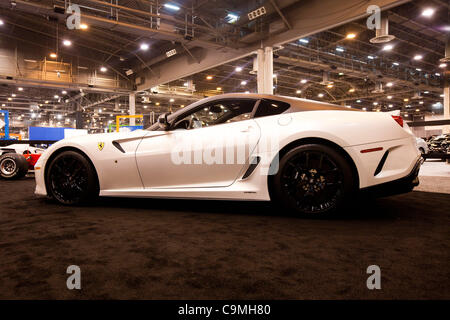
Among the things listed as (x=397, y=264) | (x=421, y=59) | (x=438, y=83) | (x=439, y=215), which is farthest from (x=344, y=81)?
(x=397, y=264)

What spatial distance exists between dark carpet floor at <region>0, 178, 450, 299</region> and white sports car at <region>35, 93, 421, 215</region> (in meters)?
0.25

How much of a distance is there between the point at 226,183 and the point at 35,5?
831 cm

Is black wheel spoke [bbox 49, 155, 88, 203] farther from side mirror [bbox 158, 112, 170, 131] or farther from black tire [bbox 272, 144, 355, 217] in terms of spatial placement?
black tire [bbox 272, 144, 355, 217]

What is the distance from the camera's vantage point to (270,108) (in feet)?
8.38

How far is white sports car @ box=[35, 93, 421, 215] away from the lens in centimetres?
218

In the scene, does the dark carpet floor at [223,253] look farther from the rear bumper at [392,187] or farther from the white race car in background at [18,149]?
the white race car in background at [18,149]

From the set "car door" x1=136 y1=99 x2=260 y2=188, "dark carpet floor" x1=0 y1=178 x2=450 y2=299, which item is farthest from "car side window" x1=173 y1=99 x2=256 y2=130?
"dark carpet floor" x1=0 y1=178 x2=450 y2=299

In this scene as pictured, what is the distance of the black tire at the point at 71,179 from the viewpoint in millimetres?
2869

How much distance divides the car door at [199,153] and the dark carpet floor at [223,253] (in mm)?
334

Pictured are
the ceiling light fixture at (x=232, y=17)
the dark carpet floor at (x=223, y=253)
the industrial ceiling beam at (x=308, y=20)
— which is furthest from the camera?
the ceiling light fixture at (x=232, y=17)

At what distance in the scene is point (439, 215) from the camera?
243cm

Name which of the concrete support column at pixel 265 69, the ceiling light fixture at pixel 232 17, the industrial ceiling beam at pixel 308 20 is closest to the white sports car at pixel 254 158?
the industrial ceiling beam at pixel 308 20

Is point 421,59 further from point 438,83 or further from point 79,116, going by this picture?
point 79,116

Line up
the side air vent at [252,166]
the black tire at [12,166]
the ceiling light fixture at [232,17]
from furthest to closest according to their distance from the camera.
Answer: the ceiling light fixture at [232,17] → the black tire at [12,166] → the side air vent at [252,166]
